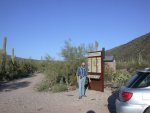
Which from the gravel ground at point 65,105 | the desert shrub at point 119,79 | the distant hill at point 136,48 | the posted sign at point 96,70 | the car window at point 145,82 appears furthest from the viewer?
the distant hill at point 136,48

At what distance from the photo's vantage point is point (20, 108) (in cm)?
1316

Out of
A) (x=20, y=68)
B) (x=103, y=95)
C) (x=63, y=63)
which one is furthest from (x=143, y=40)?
(x=103, y=95)

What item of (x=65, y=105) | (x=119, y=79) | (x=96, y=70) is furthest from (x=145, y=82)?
(x=119, y=79)

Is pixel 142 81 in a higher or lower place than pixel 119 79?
higher

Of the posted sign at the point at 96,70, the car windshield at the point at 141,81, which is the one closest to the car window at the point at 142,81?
the car windshield at the point at 141,81

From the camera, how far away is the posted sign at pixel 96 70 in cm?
1773

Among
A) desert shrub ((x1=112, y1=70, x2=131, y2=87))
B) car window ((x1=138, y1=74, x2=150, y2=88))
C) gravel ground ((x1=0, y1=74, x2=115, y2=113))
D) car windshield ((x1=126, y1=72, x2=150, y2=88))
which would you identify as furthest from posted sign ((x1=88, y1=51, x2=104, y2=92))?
car window ((x1=138, y1=74, x2=150, y2=88))

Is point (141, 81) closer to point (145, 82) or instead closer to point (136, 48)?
point (145, 82)

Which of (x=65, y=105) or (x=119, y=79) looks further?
(x=119, y=79)

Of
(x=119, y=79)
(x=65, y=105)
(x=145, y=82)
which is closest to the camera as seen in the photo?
(x=145, y=82)

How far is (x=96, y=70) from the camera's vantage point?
59.6 ft

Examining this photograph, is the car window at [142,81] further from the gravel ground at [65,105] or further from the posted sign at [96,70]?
the posted sign at [96,70]

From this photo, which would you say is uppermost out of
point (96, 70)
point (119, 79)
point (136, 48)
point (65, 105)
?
point (136, 48)

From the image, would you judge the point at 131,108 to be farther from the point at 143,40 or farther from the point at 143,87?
the point at 143,40
